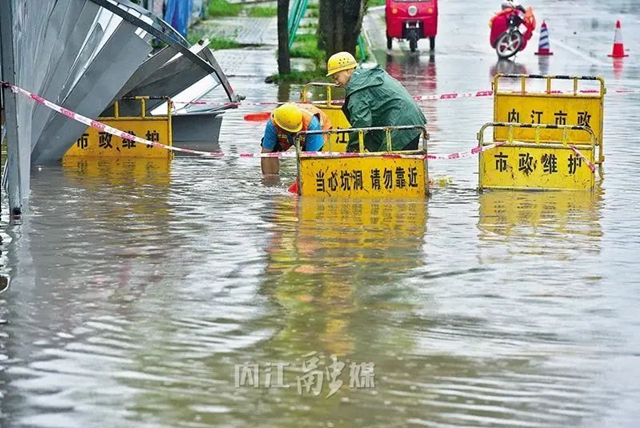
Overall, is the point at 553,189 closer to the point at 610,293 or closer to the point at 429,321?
the point at 610,293

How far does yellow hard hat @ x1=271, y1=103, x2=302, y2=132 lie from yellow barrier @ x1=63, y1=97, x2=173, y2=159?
8.36ft

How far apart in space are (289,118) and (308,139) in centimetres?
31

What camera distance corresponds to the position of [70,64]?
46.6ft

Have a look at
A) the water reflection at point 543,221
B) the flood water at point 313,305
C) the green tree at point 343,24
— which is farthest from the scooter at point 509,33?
the water reflection at point 543,221

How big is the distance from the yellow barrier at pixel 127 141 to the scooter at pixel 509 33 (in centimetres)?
1596

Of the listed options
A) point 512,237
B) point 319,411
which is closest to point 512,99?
point 512,237

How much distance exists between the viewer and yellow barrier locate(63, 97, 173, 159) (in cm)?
1608

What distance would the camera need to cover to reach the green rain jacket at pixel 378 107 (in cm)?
1317

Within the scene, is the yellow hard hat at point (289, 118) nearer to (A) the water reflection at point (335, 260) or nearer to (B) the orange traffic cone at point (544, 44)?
(A) the water reflection at point (335, 260)

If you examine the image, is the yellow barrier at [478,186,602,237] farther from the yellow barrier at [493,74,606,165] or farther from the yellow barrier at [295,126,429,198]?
the yellow barrier at [493,74,606,165]

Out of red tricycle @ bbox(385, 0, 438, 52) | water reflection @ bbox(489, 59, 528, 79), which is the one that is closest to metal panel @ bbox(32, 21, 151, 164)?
water reflection @ bbox(489, 59, 528, 79)

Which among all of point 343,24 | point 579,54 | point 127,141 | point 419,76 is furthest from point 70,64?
point 579,54

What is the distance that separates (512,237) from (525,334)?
3.05 meters

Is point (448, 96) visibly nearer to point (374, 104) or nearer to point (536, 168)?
point (536, 168)
